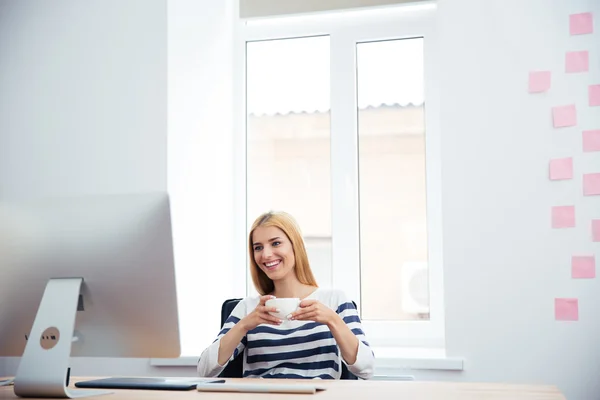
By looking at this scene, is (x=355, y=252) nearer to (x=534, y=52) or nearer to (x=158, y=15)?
(x=534, y=52)

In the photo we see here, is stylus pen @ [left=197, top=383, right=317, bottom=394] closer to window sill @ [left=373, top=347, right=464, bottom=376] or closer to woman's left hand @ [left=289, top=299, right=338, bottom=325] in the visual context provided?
woman's left hand @ [left=289, top=299, right=338, bottom=325]

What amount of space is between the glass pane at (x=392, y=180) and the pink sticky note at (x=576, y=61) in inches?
25.2

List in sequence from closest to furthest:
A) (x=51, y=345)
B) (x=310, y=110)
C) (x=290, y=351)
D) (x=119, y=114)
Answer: (x=51, y=345) < (x=290, y=351) < (x=119, y=114) < (x=310, y=110)

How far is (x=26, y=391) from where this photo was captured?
1.30 m

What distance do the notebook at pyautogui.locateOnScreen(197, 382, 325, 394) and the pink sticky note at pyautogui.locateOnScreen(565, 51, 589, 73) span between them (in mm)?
1577

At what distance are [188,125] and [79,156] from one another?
1.41ft

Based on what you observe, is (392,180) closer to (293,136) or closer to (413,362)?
(293,136)

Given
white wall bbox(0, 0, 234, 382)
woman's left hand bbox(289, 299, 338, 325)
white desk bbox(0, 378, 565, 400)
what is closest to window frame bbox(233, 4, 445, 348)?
white wall bbox(0, 0, 234, 382)

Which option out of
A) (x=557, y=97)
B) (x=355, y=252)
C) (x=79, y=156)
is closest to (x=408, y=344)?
(x=355, y=252)

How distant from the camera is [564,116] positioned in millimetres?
2406

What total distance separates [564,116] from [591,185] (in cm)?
26

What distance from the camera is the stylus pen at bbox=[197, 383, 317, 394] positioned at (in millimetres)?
1371

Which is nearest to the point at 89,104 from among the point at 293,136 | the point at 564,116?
the point at 293,136

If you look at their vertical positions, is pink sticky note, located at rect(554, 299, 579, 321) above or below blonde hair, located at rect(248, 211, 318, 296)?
below
